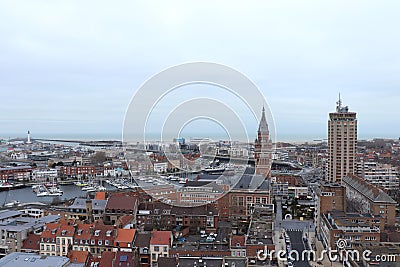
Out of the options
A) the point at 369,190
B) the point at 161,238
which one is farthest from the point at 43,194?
the point at 369,190

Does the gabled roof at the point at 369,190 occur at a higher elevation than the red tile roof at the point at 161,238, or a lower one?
higher

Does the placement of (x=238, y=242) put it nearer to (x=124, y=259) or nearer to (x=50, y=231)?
(x=124, y=259)

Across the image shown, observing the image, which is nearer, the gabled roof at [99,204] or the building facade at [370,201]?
the gabled roof at [99,204]

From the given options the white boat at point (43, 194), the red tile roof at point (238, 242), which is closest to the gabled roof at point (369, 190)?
the red tile roof at point (238, 242)

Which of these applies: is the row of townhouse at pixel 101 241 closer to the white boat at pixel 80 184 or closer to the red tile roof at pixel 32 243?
the red tile roof at pixel 32 243

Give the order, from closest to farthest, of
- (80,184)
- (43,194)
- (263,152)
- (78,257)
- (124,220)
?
(78,257)
(124,220)
(263,152)
(43,194)
(80,184)

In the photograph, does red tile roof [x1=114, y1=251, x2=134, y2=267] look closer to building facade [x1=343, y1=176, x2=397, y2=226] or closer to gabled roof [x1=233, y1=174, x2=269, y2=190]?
gabled roof [x1=233, y1=174, x2=269, y2=190]

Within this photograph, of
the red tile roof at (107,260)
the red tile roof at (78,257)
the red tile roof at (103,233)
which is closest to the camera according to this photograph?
the red tile roof at (107,260)
